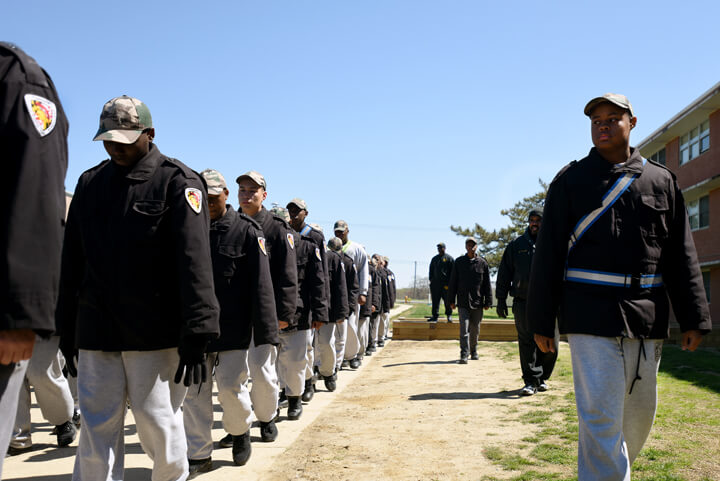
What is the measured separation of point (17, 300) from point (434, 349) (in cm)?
1509

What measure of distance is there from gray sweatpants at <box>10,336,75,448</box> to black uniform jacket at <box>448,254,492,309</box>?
8709mm

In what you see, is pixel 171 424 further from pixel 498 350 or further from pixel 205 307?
pixel 498 350

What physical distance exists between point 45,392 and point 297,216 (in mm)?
3759

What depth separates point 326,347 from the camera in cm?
944

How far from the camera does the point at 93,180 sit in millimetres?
3756

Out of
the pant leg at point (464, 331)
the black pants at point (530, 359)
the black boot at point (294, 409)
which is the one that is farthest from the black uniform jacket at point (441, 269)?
the black boot at point (294, 409)

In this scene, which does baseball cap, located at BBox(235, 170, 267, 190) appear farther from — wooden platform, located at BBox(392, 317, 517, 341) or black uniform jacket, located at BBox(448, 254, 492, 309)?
wooden platform, located at BBox(392, 317, 517, 341)

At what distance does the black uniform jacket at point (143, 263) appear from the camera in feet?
11.2

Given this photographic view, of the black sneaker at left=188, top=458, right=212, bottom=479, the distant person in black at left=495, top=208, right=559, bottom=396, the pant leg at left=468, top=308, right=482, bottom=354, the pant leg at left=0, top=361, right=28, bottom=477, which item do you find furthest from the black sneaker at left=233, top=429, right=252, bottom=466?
the pant leg at left=468, top=308, right=482, bottom=354

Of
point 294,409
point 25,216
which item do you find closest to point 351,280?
point 294,409

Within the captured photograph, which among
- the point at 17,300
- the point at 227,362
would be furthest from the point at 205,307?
the point at 227,362

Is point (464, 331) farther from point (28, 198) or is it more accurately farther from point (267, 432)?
A: point (28, 198)

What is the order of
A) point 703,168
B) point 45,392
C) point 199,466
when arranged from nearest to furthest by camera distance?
1. point 199,466
2. point 45,392
3. point 703,168

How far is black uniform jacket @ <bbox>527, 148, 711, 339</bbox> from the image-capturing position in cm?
364
